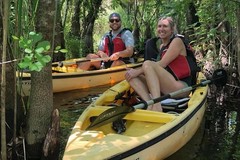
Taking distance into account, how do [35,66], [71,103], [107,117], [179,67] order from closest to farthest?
[35,66], [107,117], [179,67], [71,103]

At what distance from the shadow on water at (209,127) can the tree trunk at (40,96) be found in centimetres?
64

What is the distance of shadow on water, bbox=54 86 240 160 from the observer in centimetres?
475

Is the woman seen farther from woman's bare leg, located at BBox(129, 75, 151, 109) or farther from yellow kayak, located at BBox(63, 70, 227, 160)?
yellow kayak, located at BBox(63, 70, 227, 160)

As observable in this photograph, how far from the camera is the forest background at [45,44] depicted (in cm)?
331

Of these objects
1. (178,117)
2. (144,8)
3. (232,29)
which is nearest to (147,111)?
(178,117)

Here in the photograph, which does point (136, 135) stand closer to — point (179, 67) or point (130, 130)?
point (130, 130)

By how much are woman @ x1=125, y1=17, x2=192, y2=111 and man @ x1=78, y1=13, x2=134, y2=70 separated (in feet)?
10.9

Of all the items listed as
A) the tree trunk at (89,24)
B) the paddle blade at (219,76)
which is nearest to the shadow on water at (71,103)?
the paddle blade at (219,76)

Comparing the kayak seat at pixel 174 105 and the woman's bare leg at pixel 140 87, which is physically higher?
the woman's bare leg at pixel 140 87

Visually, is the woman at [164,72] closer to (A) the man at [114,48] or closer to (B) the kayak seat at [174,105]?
(B) the kayak seat at [174,105]

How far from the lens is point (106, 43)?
905 centimetres

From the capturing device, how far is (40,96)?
401 cm

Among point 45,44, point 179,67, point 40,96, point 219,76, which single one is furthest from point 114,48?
point 45,44

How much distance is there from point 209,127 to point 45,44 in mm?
3636
